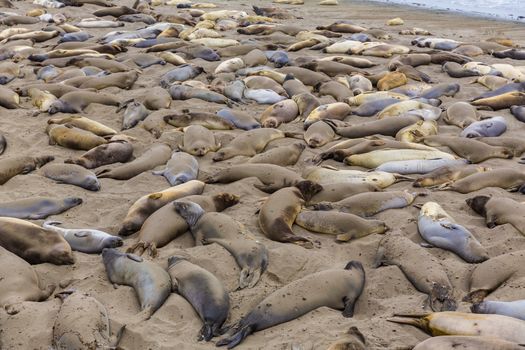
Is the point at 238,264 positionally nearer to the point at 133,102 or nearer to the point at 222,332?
the point at 222,332

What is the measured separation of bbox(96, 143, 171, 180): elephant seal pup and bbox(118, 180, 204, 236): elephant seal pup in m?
0.63

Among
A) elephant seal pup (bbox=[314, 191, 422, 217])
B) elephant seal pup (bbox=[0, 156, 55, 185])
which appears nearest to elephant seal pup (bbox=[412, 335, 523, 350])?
elephant seal pup (bbox=[314, 191, 422, 217])

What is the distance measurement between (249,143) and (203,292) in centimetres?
271

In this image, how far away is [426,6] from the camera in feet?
59.1

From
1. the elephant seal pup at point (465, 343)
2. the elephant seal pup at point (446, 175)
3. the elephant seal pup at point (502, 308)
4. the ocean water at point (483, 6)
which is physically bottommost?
the ocean water at point (483, 6)

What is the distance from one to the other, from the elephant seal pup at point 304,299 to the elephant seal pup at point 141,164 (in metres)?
2.42

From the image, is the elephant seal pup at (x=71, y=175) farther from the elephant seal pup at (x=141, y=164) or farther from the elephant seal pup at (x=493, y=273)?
the elephant seal pup at (x=493, y=273)

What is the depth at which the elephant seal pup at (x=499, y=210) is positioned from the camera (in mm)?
4461

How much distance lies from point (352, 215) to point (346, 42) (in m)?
6.28

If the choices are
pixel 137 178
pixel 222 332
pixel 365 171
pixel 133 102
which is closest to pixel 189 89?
pixel 133 102

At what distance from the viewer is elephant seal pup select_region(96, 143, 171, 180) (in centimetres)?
558

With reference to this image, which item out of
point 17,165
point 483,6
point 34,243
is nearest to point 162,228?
point 34,243

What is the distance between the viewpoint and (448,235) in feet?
14.1

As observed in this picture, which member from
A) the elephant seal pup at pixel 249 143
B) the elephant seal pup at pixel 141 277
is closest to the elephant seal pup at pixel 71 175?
the elephant seal pup at pixel 249 143
